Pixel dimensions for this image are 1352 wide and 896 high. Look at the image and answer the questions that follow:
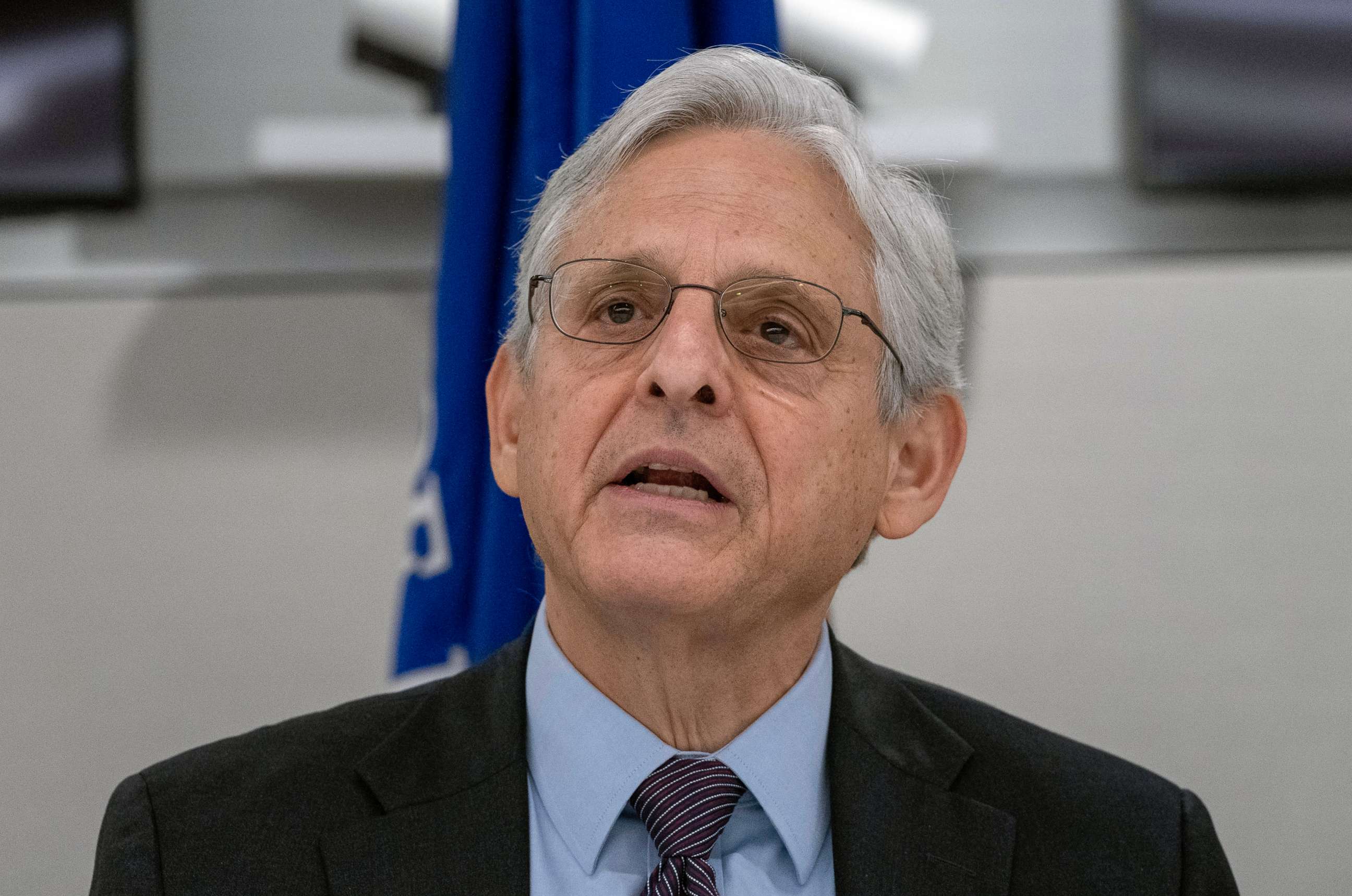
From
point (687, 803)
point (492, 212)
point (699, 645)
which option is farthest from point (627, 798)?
point (492, 212)

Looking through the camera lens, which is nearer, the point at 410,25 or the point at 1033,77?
the point at 410,25

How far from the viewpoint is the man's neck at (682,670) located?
3.93 feet

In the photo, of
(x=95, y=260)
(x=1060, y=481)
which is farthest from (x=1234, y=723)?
(x=95, y=260)

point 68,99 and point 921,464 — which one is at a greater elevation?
point 68,99

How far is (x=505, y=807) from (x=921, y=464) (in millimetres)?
581

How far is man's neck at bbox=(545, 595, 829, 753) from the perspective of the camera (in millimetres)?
1198

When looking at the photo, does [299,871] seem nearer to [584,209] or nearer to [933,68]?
[584,209]

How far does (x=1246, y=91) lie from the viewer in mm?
2055

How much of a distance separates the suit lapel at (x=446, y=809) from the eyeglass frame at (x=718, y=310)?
1.20 ft

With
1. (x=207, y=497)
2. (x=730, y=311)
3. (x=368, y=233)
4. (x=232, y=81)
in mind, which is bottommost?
(x=207, y=497)

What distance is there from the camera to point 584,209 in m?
1.29

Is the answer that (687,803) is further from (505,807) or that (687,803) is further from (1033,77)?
(1033,77)

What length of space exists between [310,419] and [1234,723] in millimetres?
1637

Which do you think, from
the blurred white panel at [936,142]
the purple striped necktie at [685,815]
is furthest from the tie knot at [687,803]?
the blurred white panel at [936,142]
